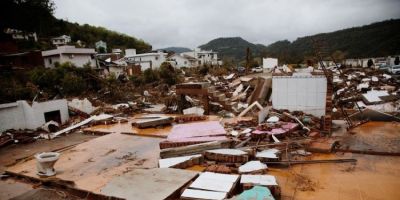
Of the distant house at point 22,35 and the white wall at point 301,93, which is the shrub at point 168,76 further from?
the distant house at point 22,35

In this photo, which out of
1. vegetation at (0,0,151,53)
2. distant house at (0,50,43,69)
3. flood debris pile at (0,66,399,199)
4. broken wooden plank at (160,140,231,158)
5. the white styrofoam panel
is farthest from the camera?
vegetation at (0,0,151,53)

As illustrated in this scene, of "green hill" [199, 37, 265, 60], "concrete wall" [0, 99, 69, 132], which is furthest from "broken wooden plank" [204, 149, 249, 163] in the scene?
"green hill" [199, 37, 265, 60]

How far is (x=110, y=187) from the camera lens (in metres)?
5.22

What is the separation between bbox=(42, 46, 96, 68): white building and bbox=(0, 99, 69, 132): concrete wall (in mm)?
18993

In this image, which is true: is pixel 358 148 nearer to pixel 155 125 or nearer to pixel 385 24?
pixel 155 125

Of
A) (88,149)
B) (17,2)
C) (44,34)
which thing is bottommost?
(88,149)

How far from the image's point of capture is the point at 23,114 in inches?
448

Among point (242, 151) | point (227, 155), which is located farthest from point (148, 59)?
point (227, 155)

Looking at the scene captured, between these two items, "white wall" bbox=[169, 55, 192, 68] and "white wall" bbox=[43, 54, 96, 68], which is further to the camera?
"white wall" bbox=[169, 55, 192, 68]

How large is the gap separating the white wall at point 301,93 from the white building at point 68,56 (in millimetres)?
25358

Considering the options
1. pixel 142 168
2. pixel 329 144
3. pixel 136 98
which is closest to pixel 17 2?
pixel 136 98

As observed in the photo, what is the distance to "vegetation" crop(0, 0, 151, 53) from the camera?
33.8m

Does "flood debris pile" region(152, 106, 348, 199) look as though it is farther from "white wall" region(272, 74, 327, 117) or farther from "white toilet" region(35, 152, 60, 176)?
"white toilet" region(35, 152, 60, 176)

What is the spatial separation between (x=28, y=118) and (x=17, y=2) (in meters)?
32.5
